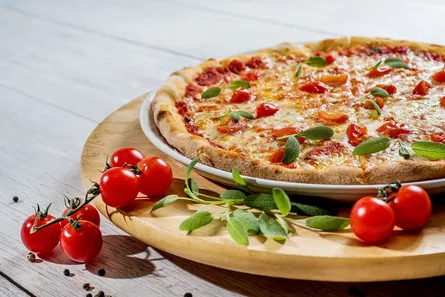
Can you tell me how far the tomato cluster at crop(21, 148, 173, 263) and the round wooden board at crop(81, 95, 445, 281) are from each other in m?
0.09

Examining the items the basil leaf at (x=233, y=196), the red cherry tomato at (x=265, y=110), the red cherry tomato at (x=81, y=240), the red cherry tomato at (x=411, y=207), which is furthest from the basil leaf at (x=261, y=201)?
the red cherry tomato at (x=265, y=110)

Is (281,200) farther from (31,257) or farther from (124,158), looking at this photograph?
(31,257)

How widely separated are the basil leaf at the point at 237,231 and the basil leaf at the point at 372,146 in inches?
26.7

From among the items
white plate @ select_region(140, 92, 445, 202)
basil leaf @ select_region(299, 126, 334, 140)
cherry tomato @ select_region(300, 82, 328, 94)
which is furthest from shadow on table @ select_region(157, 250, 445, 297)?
cherry tomato @ select_region(300, 82, 328, 94)

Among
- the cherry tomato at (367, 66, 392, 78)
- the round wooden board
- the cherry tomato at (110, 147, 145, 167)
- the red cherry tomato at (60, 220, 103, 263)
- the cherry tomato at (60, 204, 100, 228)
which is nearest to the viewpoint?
the round wooden board

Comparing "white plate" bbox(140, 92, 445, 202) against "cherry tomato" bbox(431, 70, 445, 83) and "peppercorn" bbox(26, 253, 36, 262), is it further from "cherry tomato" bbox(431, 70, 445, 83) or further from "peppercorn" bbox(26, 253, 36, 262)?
"cherry tomato" bbox(431, 70, 445, 83)

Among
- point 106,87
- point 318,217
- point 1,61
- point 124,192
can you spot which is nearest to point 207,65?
point 106,87

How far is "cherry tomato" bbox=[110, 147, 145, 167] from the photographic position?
10.7 ft

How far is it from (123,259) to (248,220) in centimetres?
65

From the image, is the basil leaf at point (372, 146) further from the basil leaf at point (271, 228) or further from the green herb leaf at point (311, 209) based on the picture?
the basil leaf at point (271, 228)

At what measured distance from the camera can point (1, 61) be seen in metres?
5.98

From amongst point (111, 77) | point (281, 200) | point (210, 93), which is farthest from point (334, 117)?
point (111, 77)

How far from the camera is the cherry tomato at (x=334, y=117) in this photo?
3502 millimetres

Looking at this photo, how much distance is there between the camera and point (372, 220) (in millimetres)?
2506
